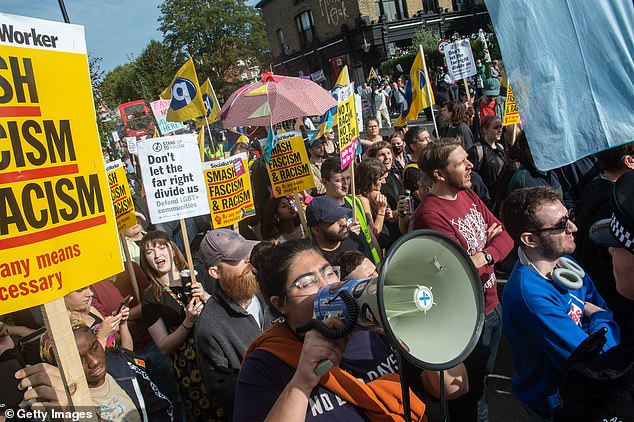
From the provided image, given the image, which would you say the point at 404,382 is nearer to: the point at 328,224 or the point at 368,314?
the point at 368,314

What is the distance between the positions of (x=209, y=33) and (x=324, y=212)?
46.8 m

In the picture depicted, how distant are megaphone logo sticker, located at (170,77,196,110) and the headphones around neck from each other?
18.1 feet

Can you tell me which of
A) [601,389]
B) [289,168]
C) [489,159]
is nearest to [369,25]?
[489,159]

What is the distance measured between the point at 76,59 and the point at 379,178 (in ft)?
10.9

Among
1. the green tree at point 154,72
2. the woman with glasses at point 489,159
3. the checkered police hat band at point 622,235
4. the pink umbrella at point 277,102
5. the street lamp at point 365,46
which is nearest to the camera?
the checkered police hat band at point 622,235

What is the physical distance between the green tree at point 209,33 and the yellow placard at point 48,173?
145 feet

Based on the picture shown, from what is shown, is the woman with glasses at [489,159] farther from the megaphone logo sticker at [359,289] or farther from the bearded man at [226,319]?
the megaphone logo sticker at [359,289]

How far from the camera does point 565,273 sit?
247 cm

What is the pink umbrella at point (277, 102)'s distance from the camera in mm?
5902

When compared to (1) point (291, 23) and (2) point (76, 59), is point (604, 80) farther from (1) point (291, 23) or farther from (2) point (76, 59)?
(1) point (291, 23)

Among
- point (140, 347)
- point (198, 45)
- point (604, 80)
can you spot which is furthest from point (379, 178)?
point (198, 45)

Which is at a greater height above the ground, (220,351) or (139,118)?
(139,118)

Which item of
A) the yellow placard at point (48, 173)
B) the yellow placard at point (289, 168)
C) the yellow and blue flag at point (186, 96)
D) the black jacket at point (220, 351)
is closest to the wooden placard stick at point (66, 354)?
the yellow placard at point (48, 173)

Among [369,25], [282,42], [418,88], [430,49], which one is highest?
[282,42]
